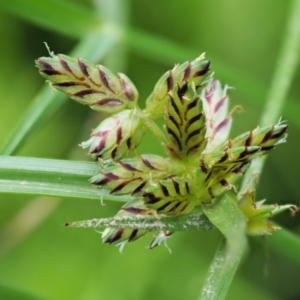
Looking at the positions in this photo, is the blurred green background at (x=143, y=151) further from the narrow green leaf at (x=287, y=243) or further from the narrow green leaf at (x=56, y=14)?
the narrow green leaf at (x=287, y=243)

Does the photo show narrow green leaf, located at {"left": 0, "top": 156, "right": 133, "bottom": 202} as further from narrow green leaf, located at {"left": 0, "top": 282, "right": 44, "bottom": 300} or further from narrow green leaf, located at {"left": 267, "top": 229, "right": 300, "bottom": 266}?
narrow green leaf, located at {"left": 267, "top": 229, "right": 300, "bottom": 266}

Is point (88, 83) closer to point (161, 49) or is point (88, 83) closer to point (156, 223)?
point (156, 223)

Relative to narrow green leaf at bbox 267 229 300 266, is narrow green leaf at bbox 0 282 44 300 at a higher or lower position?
lower

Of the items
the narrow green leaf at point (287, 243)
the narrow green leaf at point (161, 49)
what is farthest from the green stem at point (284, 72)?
the narrow green leaf at point (287, 243)

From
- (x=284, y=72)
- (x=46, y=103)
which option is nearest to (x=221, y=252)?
(x=46, y=103)

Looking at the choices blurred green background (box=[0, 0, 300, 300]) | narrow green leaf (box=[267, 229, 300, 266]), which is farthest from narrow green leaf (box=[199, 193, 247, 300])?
blurred green background (box=[0, 0, 300, 300])
